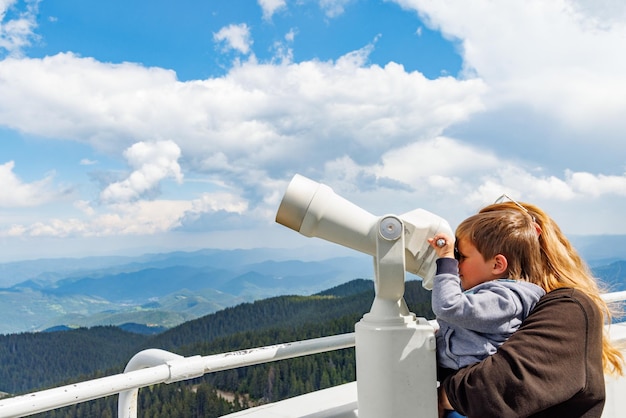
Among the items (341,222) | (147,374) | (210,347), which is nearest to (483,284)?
(341,222)

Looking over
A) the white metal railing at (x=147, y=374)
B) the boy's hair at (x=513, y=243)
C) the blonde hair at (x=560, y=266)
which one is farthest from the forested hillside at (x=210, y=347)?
the boy's hair at (x=513, y=243)

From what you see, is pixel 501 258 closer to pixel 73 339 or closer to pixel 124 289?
pixel 73 339

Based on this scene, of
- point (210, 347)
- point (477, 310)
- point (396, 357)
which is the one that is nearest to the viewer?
point (477, 310)

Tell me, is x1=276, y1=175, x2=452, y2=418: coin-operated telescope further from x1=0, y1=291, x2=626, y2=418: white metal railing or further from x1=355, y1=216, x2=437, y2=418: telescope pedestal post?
x1=0, y1=291, x2=626, y2=418: white metal railing

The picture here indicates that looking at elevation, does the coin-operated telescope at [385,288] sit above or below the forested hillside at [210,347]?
above

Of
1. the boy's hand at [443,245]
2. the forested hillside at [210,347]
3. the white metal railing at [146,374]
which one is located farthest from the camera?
the forested hillside at [210,347]

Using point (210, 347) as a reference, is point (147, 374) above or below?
above

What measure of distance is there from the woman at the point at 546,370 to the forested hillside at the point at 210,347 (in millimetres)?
17397

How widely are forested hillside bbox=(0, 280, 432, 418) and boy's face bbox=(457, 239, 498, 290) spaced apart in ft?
56.9

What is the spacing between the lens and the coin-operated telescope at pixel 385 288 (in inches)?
52.4

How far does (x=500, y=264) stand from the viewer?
1.34 meters

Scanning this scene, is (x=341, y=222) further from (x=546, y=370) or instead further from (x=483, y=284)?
(x=546, y=370)

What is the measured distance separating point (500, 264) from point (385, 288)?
28 centimetres

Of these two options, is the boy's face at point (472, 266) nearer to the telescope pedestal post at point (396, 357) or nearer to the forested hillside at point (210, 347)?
the telescope pedestal post at point (396, 357)
